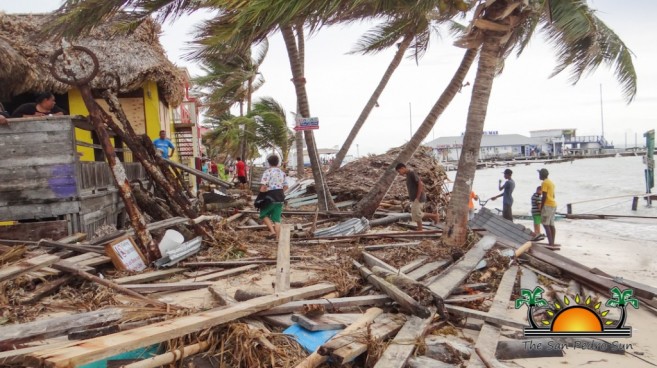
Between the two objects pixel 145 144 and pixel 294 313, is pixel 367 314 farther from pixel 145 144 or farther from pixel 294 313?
pixel 145 144

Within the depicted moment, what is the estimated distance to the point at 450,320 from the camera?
4512mm

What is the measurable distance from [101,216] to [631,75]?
10.3m

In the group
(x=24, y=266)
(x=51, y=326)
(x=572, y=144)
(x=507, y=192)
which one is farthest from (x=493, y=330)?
(x=572, y=144)

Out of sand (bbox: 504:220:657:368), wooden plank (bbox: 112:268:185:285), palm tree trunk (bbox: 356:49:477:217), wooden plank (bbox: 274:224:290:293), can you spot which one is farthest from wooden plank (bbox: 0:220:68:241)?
palm tree trunk (bbox: 356:49:477:217)

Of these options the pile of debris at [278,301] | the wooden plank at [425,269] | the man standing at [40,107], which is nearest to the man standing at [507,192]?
the pile of debris at [278,301]

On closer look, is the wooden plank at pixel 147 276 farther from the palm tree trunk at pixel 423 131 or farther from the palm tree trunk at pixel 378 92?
the palm tree trunk at pixel 378 92

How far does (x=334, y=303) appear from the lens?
4301 mm

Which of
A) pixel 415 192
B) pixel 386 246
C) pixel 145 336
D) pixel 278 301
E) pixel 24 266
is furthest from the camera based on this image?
pixel 415 192

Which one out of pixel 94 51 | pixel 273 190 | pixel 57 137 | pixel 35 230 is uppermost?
pixel 94 51

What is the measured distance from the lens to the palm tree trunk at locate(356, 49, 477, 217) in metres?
9.68

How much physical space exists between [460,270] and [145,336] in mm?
3944

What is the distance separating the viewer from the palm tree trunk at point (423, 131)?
9680 mm

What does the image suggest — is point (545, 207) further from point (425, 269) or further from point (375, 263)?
point (375, 263)

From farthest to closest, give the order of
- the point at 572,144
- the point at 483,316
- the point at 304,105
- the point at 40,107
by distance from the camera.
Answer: the point at 572,144 → the point at 304,105 → the point at 40,107 → the point at 483,316
